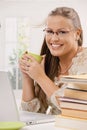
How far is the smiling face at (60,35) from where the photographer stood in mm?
1445

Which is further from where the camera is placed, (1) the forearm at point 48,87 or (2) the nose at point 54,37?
(2) the nose at point 54,37

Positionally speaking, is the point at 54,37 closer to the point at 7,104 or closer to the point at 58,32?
the point at 58,32

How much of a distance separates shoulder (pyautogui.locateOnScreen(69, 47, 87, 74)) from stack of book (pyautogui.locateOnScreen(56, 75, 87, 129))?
65 centimetres

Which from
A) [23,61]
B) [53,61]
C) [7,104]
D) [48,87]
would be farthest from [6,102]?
[53,61]

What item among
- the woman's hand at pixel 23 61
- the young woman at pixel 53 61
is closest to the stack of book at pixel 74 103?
the young woman at pixel 53 61

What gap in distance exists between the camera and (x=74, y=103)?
0.72m

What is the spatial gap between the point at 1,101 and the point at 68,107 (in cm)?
23

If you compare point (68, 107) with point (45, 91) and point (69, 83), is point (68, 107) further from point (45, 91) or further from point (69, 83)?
point (45, 91)

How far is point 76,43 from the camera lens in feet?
5.24

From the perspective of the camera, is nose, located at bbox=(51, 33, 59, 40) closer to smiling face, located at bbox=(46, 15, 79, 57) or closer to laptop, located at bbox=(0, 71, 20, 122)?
smiling face, located at bbox=(46, 15, 79, 57)

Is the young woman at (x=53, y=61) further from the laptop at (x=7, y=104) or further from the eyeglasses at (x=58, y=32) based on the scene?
the laptop at (x=7, y=104)

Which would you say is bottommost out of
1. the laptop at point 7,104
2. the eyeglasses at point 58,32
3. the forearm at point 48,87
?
the forearm at point 48,87

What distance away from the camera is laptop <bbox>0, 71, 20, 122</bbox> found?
33.8 inches

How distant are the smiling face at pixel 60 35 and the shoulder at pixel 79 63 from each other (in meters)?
0.07
